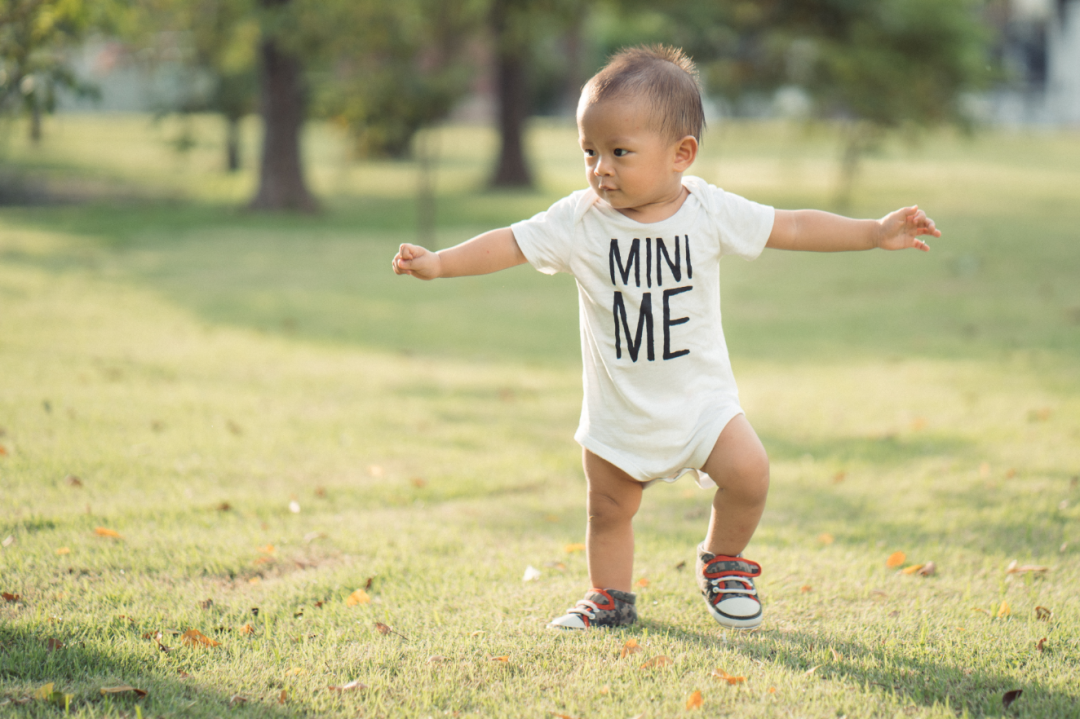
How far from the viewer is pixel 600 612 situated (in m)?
2.97

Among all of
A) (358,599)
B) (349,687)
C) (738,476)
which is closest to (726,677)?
(738,476)

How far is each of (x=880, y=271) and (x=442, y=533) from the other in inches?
369

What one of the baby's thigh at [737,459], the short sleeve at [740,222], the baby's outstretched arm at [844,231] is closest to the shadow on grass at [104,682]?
the baby's thigh at [737,459]

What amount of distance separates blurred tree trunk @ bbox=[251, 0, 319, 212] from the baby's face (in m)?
15.9

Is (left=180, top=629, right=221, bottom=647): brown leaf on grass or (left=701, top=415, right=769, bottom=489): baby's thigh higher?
(left=701, top=415, right=769, bottom=489): baby's thigh

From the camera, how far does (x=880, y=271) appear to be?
468 inches

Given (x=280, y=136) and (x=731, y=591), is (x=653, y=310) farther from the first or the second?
(x=280, y=136)

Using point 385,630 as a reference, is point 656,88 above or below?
above

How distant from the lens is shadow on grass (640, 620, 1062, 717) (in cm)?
248

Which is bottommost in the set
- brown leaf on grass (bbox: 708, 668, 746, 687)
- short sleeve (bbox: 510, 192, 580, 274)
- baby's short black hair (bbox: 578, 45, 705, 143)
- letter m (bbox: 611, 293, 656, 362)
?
brown leaf on grass (bbox: 708, 668, 746, 687)

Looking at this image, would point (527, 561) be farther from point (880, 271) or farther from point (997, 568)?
point (880, 271)

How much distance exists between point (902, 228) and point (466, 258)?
4.23 ft

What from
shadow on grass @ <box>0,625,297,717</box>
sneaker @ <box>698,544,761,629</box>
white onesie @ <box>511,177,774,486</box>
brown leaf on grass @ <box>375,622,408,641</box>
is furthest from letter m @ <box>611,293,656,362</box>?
shadow on grass @ <box>0,625,297,717</box>

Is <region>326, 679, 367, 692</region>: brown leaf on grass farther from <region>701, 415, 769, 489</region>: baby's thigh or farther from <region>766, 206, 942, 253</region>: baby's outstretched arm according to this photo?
<region>766, 206, 942, 253</region>: baby's outstretched arm
